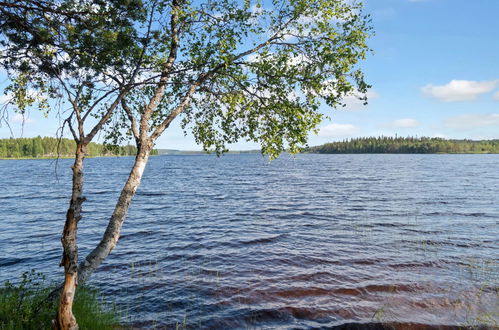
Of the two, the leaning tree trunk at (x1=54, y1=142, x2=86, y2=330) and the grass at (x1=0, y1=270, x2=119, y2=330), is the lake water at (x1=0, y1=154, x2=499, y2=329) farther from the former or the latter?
the leaning tree trunk at (x1=54, y1=142, x2=86, y2=330)

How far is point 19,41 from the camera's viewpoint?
26.3ft

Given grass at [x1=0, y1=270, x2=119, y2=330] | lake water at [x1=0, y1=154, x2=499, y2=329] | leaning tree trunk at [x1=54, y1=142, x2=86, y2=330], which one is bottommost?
lake water at [x1=0, y1=154, x2=499, y2=329]

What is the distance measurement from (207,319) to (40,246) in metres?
15.1

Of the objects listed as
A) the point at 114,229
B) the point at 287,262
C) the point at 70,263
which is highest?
the point at 114,229

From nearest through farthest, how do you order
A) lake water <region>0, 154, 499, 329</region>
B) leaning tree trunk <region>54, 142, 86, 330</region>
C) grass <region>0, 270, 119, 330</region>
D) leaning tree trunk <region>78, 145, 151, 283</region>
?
leaning tree trunk <region>54, 142, 86, 330</region> < grass <region>0, 270, 119, 330</region> < leaning tree trunk <region>78, 145, 151, 283</region> < lake water <region>0, 154, 499, 329</region>

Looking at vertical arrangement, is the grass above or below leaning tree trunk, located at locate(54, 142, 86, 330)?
below

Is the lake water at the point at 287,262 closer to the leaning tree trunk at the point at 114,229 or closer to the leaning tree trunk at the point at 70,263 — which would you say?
the leaning tree trunk at the point at 114,229

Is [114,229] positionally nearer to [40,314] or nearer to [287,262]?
[40,314]

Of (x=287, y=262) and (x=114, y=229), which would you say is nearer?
(x=114, y=229)

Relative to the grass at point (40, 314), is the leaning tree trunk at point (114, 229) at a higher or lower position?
higher

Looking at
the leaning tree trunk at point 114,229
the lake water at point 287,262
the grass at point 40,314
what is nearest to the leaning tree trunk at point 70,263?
the grass at point 40,314

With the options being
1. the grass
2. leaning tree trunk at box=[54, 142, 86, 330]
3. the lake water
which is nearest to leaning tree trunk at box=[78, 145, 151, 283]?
the grass

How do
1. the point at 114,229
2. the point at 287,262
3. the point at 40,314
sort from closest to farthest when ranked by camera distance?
the point at 40,314, the point at 114,229, the point at 287,262

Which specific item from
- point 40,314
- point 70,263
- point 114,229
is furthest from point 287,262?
point 70,263
